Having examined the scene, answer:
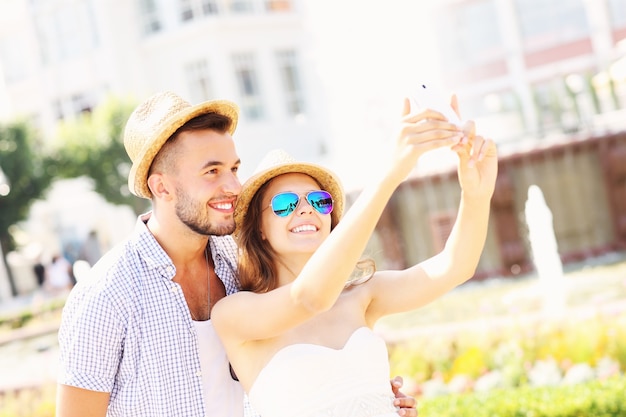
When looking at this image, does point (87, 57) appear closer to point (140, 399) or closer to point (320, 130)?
point (320, 130)

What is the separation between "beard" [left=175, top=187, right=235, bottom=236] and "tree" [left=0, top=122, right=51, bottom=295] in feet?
83.3

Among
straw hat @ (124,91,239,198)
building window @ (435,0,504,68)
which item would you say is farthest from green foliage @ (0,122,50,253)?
straw hat @ (124,91,239,198)

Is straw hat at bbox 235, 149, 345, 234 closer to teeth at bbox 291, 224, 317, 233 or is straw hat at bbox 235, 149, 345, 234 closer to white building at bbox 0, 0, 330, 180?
teeth at bbox 291, 224, 317, 233

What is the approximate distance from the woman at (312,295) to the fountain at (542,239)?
23.9ft

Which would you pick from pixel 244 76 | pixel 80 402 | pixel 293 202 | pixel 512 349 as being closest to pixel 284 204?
pixel 293 202

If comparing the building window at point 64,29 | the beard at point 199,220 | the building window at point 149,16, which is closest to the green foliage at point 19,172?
the building window at point 64,29

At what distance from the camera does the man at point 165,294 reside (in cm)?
278

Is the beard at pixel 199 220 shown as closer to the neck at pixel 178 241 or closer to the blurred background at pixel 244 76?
the neck at pixel 178 241

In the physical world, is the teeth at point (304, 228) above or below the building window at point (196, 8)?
below

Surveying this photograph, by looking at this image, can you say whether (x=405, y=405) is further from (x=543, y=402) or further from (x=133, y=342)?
(x=543, y=402)

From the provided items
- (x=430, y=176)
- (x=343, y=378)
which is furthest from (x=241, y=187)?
(x=430, y=176)

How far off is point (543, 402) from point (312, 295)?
3.29 meters

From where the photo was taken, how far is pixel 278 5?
97.5ft

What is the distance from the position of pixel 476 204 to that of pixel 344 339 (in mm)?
544
